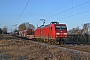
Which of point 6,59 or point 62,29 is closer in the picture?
point 6,59

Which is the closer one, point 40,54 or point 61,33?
point 40,54

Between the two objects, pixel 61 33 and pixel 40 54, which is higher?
pixel 61 33

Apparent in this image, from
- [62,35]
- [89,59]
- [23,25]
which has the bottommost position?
[89,59]

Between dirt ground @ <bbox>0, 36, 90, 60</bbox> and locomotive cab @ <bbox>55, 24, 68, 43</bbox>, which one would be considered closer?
dirt ground @ <bbox>0, 36, 90, 60</bbox>

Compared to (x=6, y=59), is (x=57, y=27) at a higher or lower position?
higher

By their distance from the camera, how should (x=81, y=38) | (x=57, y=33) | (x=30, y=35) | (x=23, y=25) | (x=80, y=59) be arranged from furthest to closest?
(x=23, y=25) → (x=30, y=35) → (x=81, y=38) → (x=57, y=33) → (x=80, y=59)

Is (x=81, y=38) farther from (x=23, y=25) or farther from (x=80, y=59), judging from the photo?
(x=23, y=25)

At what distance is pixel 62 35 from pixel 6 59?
21.4 metres

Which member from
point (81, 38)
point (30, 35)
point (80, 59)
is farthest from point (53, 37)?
point (30, 35)

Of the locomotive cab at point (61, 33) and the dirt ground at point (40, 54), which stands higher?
the locomotive cab at point (61, 33)

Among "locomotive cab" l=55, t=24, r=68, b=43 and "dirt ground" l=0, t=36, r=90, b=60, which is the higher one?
"locomotive cab" l=55, t=24, r=68, b=43

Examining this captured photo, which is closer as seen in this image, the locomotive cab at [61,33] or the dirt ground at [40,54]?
the dirt ground at [40,54]

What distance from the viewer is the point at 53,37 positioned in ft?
112

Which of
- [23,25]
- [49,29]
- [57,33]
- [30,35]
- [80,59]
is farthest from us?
[23,25]
